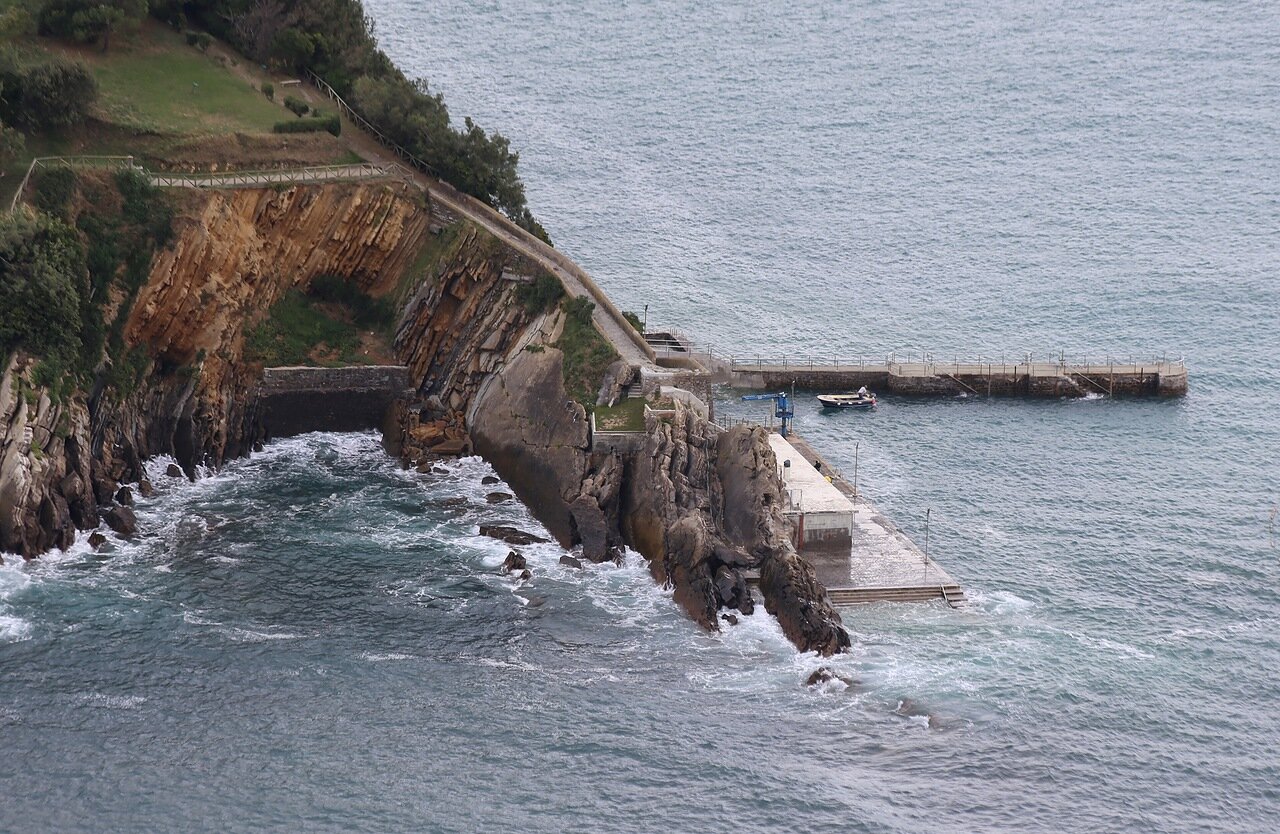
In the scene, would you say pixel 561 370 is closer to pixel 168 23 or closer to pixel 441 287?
pixel 441 287

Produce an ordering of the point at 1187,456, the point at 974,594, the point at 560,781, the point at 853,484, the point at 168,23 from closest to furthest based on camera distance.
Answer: the point at 560,781, the point at 974,594, the point at 853,484, the point at 1187,456, the point at 168,23

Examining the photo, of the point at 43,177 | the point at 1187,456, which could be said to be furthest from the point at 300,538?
the point at 1187,456

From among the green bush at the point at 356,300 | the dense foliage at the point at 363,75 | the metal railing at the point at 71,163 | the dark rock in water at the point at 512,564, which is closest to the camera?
the dark rock in water at the point at 512,564

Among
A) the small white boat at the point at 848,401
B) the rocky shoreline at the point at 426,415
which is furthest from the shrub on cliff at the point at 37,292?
the small white boat at the point at 848,401

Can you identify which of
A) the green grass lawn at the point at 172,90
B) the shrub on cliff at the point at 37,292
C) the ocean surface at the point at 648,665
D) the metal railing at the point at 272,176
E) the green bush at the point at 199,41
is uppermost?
the green bush at the point at 199,41

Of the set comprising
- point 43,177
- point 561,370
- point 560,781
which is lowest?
point 560,781

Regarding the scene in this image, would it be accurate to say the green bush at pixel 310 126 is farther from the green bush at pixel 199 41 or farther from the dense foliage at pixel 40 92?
the green bush at pixel 199 41
